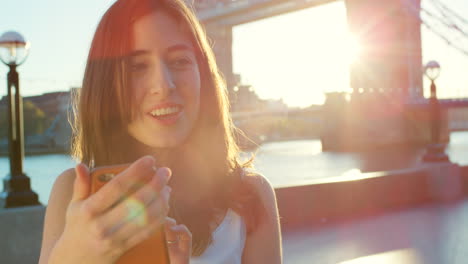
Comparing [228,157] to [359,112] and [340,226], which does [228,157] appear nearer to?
[340,226]

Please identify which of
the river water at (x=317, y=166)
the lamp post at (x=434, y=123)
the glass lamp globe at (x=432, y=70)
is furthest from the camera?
the river water at (x=317, y=166)

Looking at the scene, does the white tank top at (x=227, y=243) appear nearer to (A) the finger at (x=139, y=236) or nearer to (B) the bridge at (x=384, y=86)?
(A) the finger at (x=139, y=236)

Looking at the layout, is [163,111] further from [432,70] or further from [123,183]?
[432,70]

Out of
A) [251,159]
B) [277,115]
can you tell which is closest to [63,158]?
[277,115]

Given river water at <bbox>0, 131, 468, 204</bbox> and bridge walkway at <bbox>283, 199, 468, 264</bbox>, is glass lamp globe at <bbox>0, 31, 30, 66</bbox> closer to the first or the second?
bridge walkway at <bbox>283, 199, 468, 264</bbox>

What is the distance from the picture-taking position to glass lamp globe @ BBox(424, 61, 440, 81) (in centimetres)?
955

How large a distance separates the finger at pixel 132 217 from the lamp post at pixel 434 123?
8.39m

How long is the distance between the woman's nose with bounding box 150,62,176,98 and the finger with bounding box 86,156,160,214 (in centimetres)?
32

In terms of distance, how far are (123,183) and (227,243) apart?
1.39 feet

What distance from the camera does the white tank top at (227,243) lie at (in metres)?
0.89

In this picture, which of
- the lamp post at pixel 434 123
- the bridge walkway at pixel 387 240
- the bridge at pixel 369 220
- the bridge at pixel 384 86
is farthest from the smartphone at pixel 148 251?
the bridge at pixel 384 86

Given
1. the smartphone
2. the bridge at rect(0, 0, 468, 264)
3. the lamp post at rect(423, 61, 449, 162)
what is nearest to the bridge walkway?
the bridge at rect(0, 0, 468, 264)

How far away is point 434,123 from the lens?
9.13m

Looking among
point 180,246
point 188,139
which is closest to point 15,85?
point 188,139
